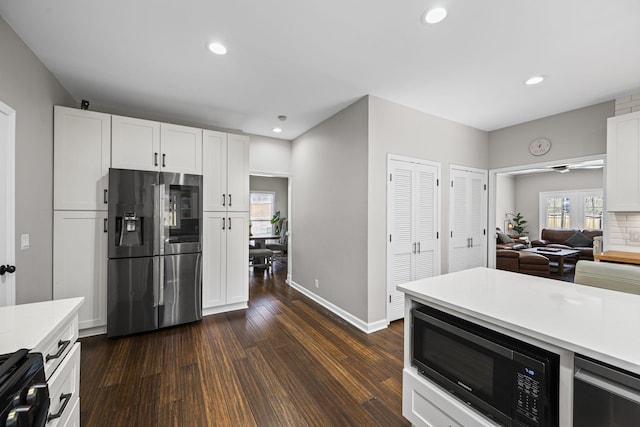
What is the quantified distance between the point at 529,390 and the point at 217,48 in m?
2.88

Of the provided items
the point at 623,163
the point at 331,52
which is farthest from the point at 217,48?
the point at 623,163

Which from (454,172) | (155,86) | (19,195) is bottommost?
(19,195)

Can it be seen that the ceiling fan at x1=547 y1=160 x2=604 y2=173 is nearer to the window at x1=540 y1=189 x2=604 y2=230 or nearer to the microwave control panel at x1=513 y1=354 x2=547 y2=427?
the window at x1=540 y1=189 x2=604 y2=230

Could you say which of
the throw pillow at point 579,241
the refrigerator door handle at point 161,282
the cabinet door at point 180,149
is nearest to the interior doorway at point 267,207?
the cabinet door at point 180,149

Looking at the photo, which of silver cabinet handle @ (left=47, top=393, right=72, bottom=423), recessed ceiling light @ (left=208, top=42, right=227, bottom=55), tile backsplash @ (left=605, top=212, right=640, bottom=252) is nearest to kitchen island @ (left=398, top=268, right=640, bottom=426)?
silver cabinet handle @ (left=47, top=393, right=72, bottom=423)

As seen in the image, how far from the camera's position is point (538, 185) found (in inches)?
337

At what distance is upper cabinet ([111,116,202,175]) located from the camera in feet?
9.64

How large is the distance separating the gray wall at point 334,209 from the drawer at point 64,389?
7.99 feet

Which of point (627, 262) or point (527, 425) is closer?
point (527, 425)

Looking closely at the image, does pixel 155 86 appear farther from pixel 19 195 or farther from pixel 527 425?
pixel 527 425

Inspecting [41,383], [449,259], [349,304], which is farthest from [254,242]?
[41,383]

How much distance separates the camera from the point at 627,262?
2.68m

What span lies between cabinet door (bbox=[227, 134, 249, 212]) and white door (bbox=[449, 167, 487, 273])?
2.99 metres

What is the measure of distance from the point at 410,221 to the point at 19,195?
149 inches
